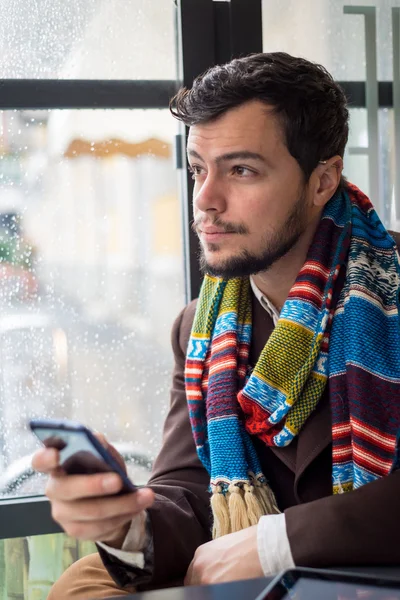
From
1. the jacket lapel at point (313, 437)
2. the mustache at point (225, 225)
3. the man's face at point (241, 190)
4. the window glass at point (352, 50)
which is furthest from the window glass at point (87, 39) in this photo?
the jacket lapel at point (313, 437)

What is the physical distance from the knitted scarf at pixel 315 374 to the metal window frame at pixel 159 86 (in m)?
0.60

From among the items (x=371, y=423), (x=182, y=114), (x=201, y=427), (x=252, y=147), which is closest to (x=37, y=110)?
(x=182, y=114)

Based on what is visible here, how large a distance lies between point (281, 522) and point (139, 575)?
0.26 m

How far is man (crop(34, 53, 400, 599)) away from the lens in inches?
58.4

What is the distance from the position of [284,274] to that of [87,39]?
3.09 ft

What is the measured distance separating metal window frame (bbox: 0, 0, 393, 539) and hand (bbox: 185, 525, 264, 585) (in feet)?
3.18

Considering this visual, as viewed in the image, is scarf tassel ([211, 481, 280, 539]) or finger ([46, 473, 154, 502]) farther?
scarf tassel ([211, 481, 280, 539])

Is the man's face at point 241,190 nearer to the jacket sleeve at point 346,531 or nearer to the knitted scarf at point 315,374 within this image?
the knitted scarf at point 315,374

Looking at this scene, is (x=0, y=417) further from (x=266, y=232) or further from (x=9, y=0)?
(x=9, y=0)

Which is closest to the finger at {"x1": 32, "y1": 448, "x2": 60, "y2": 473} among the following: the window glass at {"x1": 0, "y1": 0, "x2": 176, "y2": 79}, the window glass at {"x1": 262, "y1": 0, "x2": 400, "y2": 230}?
the window glass at {"x1": 0, "y1": 0, "x2": 176, "y2": 79}

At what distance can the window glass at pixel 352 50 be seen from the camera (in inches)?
88.7

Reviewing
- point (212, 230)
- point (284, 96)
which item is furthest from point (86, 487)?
point (284, 96)

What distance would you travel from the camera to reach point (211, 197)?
5.49ft

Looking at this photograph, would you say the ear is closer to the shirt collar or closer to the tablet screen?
the shirt collar
